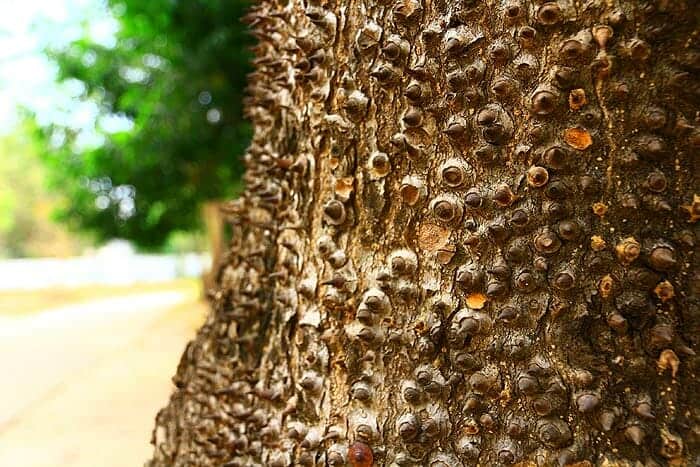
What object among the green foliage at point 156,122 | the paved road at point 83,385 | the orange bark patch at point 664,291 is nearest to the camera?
the orange bark patch at point 664,291

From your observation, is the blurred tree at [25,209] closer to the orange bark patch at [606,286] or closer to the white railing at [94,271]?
the white railing at [94,271]

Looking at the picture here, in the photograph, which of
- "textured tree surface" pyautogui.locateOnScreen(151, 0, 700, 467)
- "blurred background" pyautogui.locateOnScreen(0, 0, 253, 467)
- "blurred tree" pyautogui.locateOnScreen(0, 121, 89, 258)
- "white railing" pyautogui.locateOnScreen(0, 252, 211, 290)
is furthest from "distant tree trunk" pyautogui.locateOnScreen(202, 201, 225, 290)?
"blurred tree" pyautogui.locateOnScreen(0, 121, 89, 258)

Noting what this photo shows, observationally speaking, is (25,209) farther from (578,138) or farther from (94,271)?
(578,138)

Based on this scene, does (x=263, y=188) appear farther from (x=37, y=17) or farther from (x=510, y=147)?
(x=37, y=17)

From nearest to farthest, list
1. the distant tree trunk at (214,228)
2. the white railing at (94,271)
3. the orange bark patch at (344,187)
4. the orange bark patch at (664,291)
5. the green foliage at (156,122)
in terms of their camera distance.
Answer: the orange bark patch at (664,291)
the orange bark patch at (344,187)
the green foliage at (156,122)
the distant tree trunk at (214,228)
the white railing at (94,271)

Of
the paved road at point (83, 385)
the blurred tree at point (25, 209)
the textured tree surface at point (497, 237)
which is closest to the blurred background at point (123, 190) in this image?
the paved road at point (83, 385)

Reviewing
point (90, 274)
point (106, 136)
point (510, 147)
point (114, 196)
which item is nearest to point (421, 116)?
point (510, 147)
